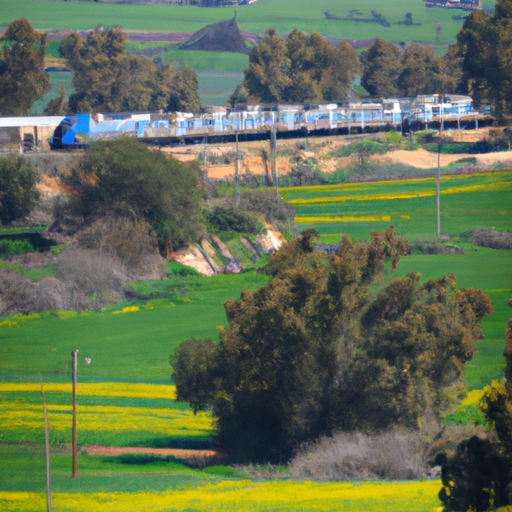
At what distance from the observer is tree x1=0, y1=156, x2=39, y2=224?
97.8ft

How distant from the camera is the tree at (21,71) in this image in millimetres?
46156

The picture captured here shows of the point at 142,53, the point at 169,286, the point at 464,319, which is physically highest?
the point at 142,53

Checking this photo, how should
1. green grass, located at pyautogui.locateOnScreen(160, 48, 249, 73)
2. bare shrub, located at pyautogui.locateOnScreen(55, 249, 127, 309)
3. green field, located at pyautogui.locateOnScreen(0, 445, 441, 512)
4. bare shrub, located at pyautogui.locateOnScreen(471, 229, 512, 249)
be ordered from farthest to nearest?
green grass, located at pyautogui.locateOnScreen(160, 48, 249, 73) → bare shrub, located at pyautogui.locateOnScreen(471, 229, 512, 249) → bare shrub, located at pyautogui.locateOnScreen(55, 249, 127, 309) → green field, located at pyautogui.locateOnScreen(0, 445, 441, 512)

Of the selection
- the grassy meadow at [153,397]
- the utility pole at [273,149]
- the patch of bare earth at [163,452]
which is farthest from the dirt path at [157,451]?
the utility pole at [273,149]

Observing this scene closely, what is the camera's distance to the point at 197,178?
32.2m

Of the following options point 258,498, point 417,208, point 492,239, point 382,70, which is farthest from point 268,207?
point 382,70

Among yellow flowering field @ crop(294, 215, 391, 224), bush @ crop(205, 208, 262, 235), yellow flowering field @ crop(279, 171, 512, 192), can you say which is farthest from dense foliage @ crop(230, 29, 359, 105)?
bush @ crop(205, 208, 262, 235)

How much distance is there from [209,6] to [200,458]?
58.9 m

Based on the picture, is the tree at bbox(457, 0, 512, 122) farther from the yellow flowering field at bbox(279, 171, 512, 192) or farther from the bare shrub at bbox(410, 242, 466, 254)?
the bare shrub at bbox(410, 242, 466, 254)

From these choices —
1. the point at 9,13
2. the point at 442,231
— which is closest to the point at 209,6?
the point at 9,13

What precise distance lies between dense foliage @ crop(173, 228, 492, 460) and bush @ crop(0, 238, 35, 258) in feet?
46.3

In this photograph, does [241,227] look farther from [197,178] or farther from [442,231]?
[442,231]

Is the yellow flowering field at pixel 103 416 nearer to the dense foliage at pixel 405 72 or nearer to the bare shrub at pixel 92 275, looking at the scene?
the bare shrub at pixel 92 275

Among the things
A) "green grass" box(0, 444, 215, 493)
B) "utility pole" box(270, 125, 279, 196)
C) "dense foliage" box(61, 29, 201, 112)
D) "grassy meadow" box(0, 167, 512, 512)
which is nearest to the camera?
"grassy meadow" box(0, 167, 512, 512)
